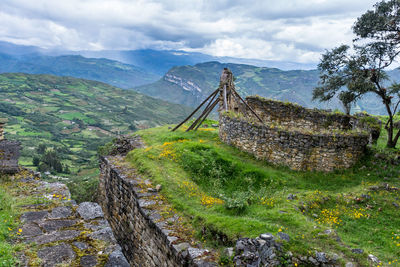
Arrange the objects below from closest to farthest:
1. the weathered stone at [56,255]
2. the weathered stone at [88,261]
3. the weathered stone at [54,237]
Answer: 1. the weathered stone at [56,255]
2. the weathered stone at [88,261]
3. the weathered stone at [54,237]

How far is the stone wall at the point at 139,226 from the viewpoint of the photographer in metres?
6.05

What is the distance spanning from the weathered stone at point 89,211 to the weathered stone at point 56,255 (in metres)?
1.27

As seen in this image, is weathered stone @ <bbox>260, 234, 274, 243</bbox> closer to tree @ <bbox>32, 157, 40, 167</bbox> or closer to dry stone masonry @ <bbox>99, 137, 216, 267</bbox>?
dry stone masonry @ <bbox>99, 137, 216, 267</bbox>

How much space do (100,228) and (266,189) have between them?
6391 millimetres

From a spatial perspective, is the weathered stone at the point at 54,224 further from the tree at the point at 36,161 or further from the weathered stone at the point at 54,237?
the tree at the point at 36,161

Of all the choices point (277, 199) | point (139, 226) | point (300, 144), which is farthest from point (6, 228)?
point (300, 144)

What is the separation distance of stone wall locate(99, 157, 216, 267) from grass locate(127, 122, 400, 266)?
692 mm

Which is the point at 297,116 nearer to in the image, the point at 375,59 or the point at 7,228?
the point at 375,59

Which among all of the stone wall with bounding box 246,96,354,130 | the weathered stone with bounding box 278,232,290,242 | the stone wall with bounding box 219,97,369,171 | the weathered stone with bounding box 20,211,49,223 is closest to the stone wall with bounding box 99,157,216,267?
the weathered stone with bounding box 278,232,290,242

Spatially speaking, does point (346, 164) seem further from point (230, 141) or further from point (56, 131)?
point (56, 131)

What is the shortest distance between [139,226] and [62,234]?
10.3 ft

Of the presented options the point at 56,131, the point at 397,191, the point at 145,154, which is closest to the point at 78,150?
the point at 56,131

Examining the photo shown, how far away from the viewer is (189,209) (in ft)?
24.9

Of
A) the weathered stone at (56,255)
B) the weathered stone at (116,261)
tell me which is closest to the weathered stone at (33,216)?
the weathered stone at (56,255)
